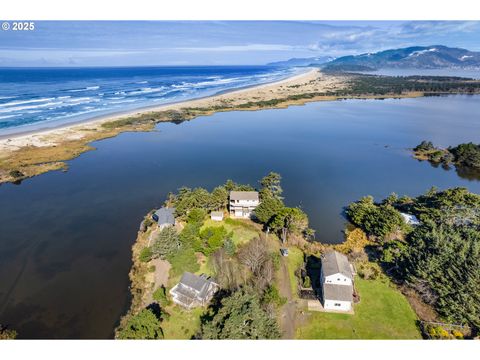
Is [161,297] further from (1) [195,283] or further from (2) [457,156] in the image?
(2) [457,156]

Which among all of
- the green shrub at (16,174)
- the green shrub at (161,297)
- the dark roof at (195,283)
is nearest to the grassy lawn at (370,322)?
the dark roof at (195,283)

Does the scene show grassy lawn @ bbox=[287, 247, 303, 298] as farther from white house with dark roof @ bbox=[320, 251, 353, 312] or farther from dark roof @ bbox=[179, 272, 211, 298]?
dark roof @ bbox=[179, 272, 211, 298]

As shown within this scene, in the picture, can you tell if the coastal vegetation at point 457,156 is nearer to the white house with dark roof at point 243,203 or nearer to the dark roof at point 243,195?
the dark roof at point 243,195

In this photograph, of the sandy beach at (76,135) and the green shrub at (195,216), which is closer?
the green shrub at (195,216)

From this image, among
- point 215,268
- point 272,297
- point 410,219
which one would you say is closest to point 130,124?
point 215,268

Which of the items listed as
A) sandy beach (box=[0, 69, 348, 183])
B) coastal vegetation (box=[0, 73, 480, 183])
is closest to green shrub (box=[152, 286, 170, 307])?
coastal vegetation (box=[0, 73, 480, 183])

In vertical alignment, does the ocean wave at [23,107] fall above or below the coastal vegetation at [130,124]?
above

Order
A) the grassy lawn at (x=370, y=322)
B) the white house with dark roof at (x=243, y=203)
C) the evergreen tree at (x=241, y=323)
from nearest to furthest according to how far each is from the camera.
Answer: the evergreen tree at (x=241, y=323) < the grassy lawn at (x=370, y=322) < the white house with dark roof at (x=243, y=203)
